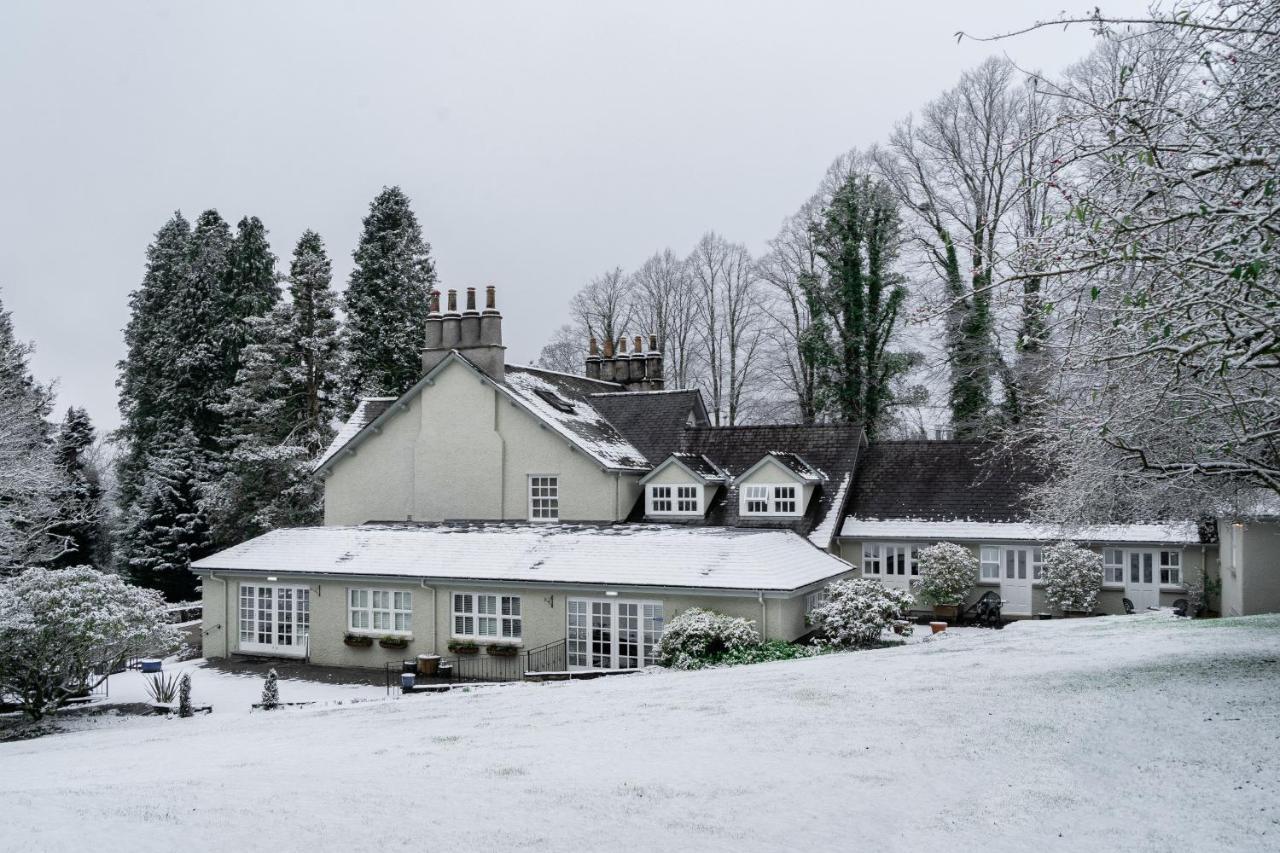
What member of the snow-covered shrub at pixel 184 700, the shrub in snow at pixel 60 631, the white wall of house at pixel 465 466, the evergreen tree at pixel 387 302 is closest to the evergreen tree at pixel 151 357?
the evergreen tree at pixel 387 302

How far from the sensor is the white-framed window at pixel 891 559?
102ft

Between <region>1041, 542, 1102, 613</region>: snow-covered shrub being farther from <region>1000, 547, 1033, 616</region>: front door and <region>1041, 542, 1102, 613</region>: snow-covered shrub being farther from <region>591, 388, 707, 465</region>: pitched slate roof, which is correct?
<region>591, 388, 707, 465</region>: pitched slate roof

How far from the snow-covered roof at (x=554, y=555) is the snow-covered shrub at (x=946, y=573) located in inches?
132

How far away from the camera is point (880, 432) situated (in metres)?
43.4

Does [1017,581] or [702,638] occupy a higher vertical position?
[1017,581]

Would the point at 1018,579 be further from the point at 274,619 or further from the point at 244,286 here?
the point at 244,286

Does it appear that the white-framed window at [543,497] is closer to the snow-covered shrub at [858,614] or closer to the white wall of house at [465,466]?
the white wall of house at [465,466]

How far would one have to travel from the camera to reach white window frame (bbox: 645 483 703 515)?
31.3 meters

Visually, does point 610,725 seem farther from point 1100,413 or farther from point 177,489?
point 177,489

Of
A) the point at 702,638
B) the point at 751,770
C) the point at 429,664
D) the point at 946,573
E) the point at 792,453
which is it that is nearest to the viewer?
the point at 751,770

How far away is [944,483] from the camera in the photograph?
32250 millimetres

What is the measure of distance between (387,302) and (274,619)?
2431cm

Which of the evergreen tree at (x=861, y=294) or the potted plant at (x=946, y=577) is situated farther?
the evergreen tree at (x=861, y=294)

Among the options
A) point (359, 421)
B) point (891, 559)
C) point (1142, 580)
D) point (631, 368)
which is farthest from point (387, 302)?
point (1142, 580)
